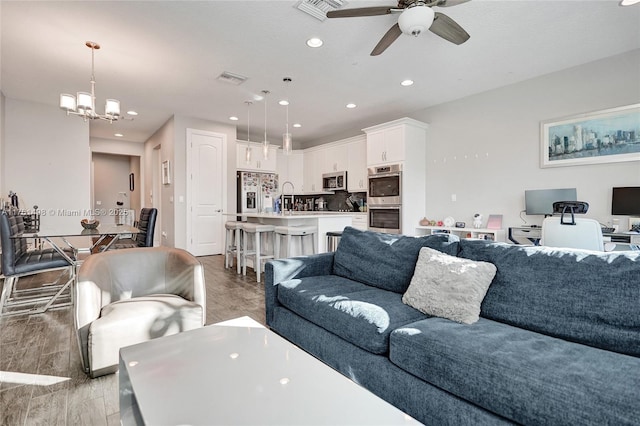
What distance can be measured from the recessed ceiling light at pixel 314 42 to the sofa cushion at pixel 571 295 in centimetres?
272

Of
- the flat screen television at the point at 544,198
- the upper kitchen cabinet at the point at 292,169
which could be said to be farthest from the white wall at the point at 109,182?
the flat screen television at the point at 544,198

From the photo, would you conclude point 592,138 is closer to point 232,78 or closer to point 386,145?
point 386,145

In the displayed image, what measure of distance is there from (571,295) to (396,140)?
169 inches

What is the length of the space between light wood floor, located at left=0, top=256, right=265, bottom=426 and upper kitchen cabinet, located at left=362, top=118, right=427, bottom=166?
11.9ft

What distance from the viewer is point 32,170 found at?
17.1 feet

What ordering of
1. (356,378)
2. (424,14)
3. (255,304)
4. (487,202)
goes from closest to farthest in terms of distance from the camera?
(356,378) → (424,14) → (255,304) → (487,202)

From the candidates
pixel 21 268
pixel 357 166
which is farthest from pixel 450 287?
pixel 357 166

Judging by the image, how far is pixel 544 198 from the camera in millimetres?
4062

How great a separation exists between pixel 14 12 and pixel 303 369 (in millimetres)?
3931

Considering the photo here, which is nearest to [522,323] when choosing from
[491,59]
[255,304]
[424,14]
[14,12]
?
[424,14]

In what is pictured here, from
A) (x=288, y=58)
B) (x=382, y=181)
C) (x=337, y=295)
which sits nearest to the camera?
(x=337, y=295)

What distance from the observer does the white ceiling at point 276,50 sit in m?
2.81

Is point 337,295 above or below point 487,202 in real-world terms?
below

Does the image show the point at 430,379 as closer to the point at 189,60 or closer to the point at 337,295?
the point at 337,295
